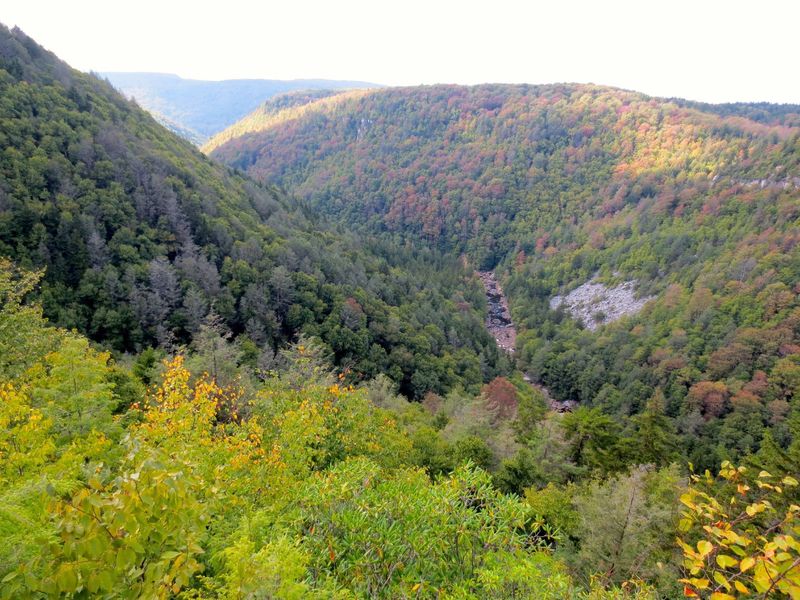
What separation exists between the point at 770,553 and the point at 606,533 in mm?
22924

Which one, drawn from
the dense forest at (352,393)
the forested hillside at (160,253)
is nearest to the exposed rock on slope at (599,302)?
the dense forest at (352,393)

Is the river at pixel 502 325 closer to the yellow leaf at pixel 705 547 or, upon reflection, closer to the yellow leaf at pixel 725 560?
the yellow leaf at pixel 705 547

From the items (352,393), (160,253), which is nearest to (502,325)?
(160,253)

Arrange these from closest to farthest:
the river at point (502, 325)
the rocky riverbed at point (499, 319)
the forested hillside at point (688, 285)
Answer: the forested hillside at point (688, 285) < the river at point (502, 325) < the rocky riverbed at point (499, 319)

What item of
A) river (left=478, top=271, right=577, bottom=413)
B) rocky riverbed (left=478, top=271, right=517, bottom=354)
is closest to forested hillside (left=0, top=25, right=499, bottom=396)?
river (left=478, top=271, right=577, bottom=413)

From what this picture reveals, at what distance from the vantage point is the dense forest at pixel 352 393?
6262 mm

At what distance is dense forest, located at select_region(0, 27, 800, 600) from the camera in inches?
247

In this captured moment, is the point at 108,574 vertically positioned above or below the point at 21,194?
above

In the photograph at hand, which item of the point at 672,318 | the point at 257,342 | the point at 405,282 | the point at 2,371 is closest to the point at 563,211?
the point at 672,318

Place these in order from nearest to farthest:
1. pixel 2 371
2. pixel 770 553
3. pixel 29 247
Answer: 1. pixel 770 553
2. pixel 2 371
3. pixel 29 247

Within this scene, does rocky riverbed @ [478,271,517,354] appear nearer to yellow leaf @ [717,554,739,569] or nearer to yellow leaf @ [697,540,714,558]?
yellow leaf @ [697,540,714,558]

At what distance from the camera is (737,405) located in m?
75.2

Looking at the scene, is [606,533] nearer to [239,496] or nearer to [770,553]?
[239,496]

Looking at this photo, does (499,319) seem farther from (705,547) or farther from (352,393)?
(705,547)
